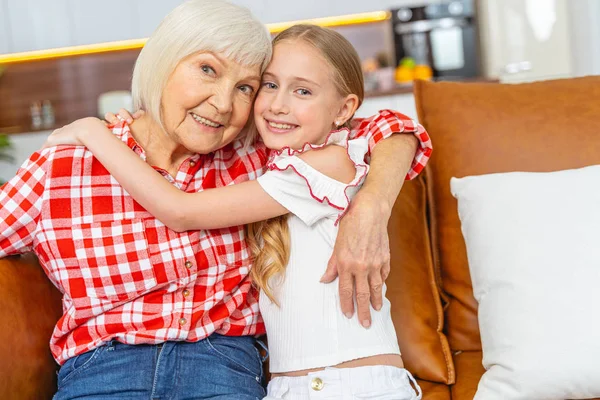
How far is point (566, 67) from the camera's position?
497 centimetres

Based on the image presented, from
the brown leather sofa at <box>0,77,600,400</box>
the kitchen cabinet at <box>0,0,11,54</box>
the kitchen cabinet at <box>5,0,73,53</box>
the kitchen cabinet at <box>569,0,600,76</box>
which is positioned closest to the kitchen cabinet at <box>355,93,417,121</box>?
the kitchen cabinet at <box>569,0,600,76</box>

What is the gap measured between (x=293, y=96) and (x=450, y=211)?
48 centimetres

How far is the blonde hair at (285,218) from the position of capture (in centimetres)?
143

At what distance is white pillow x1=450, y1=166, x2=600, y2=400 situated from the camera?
1.31 meters

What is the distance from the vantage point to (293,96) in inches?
58.9

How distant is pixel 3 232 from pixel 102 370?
33 centimetres

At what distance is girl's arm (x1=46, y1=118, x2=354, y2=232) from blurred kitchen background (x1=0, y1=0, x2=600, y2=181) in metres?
3.51

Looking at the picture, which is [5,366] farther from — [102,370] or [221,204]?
[221,204]

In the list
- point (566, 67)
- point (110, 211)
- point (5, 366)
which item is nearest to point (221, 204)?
point (110, 211)

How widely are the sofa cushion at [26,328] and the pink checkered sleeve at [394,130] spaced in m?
0.74

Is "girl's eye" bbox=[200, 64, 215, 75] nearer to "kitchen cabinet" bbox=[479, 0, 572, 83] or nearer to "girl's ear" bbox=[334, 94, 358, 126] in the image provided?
"girl's ear" bbox=[334, 94, 358, 126]

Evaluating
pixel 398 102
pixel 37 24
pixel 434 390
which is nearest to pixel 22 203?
pixel 434 390

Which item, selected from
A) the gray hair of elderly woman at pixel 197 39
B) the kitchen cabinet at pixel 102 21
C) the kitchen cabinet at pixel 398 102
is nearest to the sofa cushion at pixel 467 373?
the gray hair of elderly woman at pixel 197 39

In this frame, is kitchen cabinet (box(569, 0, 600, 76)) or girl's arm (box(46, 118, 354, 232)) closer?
girl's arm (box(46, 118, 354, 232))
